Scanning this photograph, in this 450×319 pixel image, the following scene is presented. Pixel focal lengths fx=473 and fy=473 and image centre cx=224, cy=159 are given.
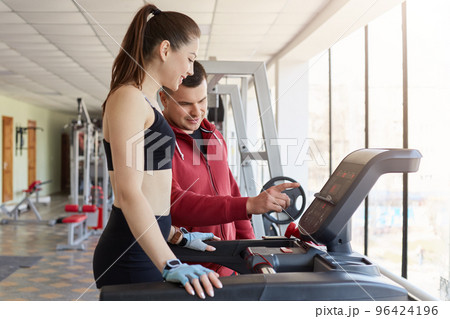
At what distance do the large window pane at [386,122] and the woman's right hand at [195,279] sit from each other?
314 cm

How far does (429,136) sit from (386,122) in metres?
0.77

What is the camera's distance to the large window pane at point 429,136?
3.37 m

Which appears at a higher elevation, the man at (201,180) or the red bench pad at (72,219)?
the man at (201,180)

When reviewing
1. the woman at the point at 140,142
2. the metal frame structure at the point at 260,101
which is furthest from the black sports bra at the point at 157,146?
the metal frame structure at the point at 260,101

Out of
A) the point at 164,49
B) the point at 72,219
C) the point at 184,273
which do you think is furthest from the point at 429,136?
the point at 72,219

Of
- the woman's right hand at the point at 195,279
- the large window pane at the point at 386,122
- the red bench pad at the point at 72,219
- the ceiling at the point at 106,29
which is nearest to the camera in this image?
the woman's right hand at the point at 195,279

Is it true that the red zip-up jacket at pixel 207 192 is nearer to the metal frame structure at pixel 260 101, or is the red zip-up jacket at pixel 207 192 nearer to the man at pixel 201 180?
the man at pixel 201 180

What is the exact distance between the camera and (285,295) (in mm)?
945

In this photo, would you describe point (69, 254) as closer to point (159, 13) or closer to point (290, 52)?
A: point (290, 52)

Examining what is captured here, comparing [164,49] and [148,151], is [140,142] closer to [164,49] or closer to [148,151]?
[148,151]

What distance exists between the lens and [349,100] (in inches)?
215

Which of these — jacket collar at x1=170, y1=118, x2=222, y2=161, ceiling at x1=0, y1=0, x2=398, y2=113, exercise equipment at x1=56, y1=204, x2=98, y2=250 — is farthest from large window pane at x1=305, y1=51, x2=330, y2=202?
jacket collar at x1=170, y1=118, x2=222, y2=161

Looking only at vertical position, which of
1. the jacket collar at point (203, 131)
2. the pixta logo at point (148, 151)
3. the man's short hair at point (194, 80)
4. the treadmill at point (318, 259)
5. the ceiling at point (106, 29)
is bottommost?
the treadmill at point (318, 259)

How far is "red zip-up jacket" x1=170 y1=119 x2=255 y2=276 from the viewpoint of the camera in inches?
54.7
